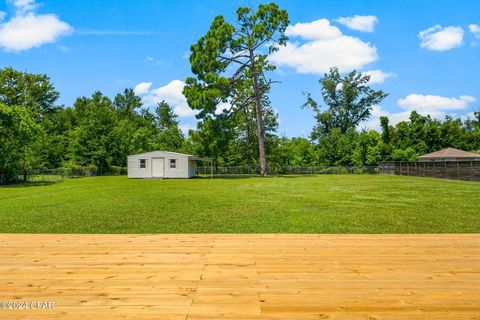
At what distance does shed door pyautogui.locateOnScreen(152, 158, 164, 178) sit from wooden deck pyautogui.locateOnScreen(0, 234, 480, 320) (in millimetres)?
23314

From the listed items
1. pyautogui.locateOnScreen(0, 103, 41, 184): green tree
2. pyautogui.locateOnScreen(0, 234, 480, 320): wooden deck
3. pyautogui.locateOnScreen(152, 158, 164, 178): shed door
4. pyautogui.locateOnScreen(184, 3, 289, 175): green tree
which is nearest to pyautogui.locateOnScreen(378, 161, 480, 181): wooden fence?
pyautogui.locateOnScreen(184, 3, 289, 175): green tree

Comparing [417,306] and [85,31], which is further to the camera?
[85,31]

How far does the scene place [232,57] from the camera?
27.1m

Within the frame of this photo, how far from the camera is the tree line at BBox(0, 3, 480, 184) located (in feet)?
83.3

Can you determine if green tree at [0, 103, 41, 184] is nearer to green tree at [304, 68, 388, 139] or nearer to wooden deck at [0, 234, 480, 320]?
wooden deck at [0, 234, 480, 320]

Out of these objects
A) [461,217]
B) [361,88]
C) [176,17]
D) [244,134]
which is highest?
[361,88]

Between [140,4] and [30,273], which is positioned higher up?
[140,4]

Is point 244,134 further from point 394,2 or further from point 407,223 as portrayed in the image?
point 407,223

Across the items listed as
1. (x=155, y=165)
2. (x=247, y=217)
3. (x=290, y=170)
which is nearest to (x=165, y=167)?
(x=155, y=165)

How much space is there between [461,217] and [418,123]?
104 ft

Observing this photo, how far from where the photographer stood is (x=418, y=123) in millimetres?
35125

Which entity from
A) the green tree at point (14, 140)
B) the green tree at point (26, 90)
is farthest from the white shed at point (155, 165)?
the green tree at point (26, 90)

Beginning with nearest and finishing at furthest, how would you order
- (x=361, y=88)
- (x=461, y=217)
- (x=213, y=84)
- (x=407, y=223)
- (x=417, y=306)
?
1. (x=417, y=306)
2. (x=407, y=223)
3. (x=461, y=217)
4. (x=213, y=84)
5. (x=361, y=88)

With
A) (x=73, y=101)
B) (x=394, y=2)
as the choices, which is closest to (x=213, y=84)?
(x=394, y=2)
